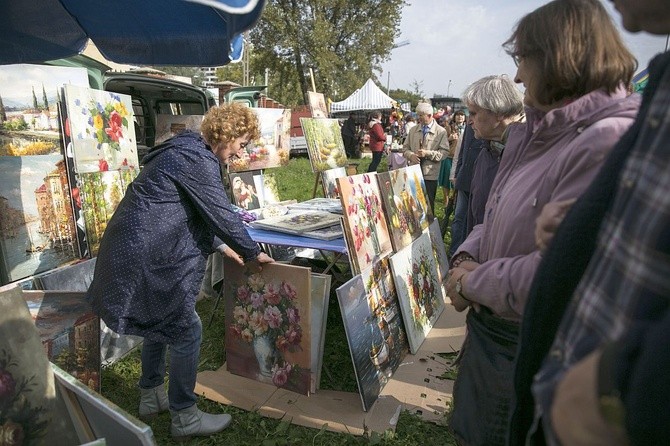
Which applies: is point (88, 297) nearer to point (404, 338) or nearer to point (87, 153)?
point (87, 153)

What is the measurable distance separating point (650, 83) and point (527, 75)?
1.61 feet

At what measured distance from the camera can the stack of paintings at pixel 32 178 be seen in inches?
99.4

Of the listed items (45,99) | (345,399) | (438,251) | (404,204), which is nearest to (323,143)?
(438,251)

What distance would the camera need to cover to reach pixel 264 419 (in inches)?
91.5

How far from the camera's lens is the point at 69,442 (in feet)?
4.19

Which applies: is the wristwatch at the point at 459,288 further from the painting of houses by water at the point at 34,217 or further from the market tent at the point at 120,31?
the painting of houses by water at the point at 34,217

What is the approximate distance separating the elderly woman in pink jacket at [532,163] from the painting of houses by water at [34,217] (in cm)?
253

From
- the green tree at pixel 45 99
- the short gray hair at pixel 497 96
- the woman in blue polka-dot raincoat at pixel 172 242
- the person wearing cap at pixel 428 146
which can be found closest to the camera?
the woman in blue polka-dot raincoat at pixel 172 242

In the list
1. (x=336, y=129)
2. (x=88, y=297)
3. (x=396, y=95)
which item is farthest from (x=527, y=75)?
(x=396, y=95)

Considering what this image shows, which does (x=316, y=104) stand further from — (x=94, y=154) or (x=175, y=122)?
(x=94, y=154)

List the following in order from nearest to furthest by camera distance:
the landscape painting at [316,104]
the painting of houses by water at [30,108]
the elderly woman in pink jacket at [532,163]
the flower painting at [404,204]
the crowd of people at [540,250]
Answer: the crowd of people at [540,250], the elderly woman in pink jacket at [532,163], the painting of houses by water at [30,108], the flower painting at [404,204], the landscape painting at [316,104]

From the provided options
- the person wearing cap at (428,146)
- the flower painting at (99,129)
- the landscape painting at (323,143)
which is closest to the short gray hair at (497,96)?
the flower painting at (99,129)

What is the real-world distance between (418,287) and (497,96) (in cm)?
145

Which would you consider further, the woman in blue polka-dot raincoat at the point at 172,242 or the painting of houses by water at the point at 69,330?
the painting of houses by water at the point at 69,330
